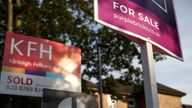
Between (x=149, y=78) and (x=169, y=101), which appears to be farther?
(x=169, y=101)

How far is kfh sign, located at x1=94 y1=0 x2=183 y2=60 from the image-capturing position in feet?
17.0

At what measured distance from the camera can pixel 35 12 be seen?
53.7 ft

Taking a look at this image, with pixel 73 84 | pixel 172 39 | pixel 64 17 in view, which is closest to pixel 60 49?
pixel 73 84

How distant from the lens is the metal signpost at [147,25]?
17.1 ft

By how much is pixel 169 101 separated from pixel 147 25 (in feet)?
109

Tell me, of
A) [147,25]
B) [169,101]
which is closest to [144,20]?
[147,25]

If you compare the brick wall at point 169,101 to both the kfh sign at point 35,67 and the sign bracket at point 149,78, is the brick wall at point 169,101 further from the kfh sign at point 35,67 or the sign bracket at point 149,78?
the sign bracket at point 149,78

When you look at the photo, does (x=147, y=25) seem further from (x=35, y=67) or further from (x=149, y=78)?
(x=35, y=67)

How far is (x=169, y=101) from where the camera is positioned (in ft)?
123

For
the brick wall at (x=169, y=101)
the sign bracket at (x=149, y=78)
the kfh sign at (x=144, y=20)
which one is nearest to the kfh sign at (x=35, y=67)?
the kfh sign at (x=144, y=20)

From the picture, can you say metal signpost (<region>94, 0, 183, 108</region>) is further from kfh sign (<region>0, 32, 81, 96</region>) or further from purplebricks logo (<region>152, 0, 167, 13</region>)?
kfh sign (<region>0, 32, 81, 96</region>)

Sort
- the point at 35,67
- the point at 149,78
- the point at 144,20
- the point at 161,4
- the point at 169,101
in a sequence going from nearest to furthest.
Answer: the point at 149,78, the point at 144,20, the point at 161,4, the point at 35,67, the point at 169,101

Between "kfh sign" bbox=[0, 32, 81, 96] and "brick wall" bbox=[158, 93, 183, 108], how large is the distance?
27618 millimetres

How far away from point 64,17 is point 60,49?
21.3ft
